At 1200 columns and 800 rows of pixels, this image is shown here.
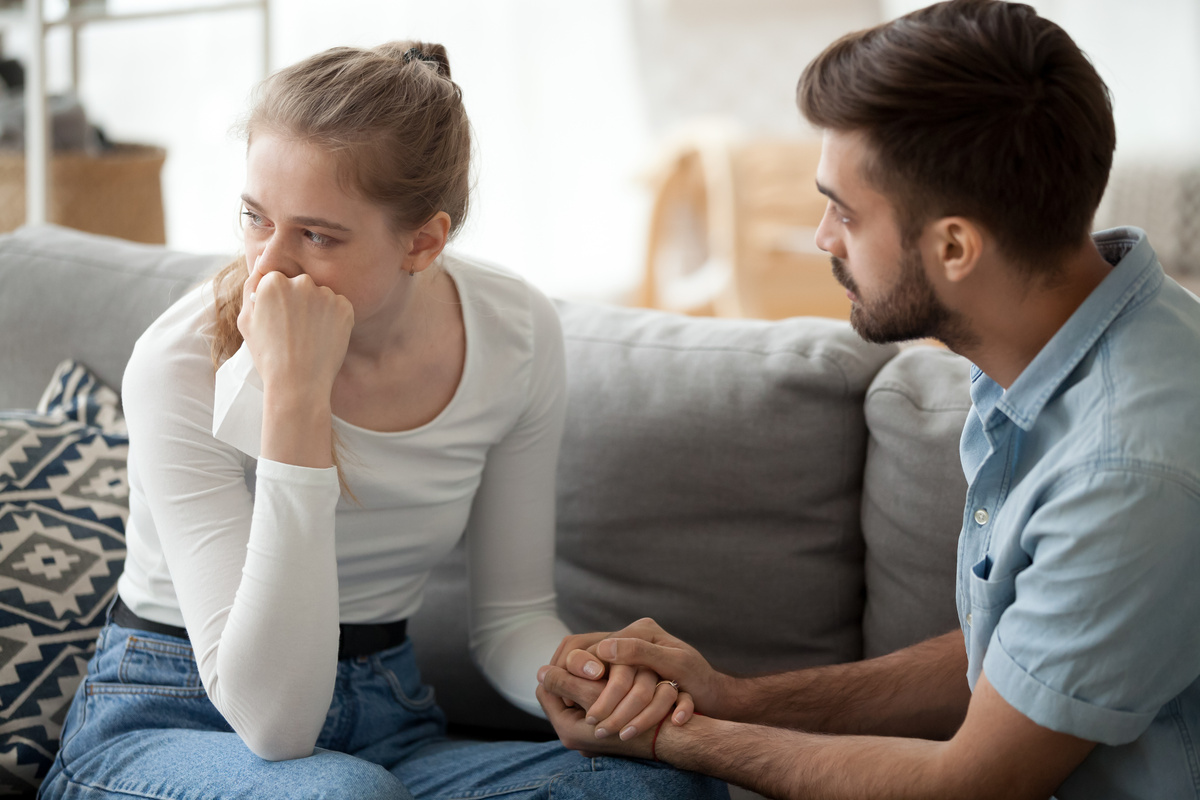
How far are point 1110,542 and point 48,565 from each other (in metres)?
1.19

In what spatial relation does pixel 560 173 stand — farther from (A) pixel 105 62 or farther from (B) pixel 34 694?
(B) pixel 34 694

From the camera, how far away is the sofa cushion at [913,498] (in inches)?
51.3

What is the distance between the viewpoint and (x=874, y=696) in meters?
1.21

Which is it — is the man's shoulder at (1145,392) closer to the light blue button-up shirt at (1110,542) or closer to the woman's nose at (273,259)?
the light blue button-up shirt at (1110,542)

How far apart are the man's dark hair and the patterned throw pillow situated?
3.47 feet

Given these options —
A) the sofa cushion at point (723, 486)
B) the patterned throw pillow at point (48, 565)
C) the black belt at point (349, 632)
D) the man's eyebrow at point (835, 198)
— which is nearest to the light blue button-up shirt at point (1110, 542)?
the man's eyebrow at point (835, 198)

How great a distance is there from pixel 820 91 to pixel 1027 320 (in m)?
0.27

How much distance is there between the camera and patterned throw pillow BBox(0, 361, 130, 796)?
1.27 m

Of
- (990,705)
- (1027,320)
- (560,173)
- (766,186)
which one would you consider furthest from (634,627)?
(560,173)

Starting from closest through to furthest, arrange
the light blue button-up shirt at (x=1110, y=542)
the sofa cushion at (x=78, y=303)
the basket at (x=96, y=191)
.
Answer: the light blue button-up shirt at (x=1110, y=542), the sofa cushion at (x=78, y=303), the basket at (x=96, y=191)

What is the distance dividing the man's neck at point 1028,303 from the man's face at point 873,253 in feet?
0.11

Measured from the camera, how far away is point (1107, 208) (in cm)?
374

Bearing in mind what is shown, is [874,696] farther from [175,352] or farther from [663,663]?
[175,352]

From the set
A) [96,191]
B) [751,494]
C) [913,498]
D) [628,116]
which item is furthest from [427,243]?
[628,116]
